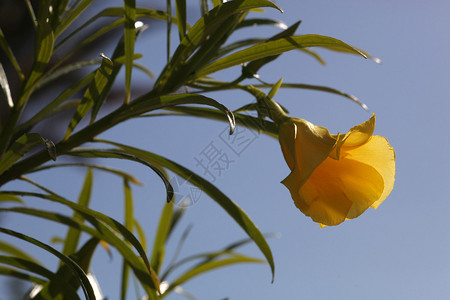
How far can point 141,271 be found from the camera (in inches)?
23.7

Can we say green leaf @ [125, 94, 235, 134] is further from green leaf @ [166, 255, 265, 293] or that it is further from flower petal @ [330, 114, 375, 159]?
green leaf @ [166, 255, 265, 293]

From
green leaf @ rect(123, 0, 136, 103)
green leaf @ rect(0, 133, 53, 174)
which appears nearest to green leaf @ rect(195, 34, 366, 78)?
green leaf @ rect(123, 0, 136, 103)

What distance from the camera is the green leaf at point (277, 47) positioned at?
473 millimetres

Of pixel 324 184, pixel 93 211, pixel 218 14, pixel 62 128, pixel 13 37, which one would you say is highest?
pixel 13 37

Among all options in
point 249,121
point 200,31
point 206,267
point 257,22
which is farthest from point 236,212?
point 206,267

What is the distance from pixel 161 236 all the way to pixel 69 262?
58 centimetres

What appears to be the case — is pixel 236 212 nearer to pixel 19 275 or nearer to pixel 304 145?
pixel 304 145

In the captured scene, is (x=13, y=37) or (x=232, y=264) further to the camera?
(x=13, y=37)

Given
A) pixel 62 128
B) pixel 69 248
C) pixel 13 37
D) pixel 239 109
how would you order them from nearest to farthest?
1. pixel 239 109
2. pixel 69 248
3. pixel 13 37
4. pixel 62 128

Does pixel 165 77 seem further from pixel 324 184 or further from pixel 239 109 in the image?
pixel 324 184

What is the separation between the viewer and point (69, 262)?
1.63 feet

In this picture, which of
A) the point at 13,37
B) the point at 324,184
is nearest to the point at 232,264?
the point at 324,184

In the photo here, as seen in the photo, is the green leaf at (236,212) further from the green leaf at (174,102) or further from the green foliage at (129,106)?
the green leaf at (174,102)

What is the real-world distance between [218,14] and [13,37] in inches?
41.0
